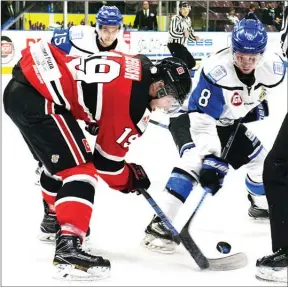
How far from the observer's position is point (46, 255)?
7.76 feet

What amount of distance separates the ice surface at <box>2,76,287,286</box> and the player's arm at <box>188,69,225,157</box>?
1.24 feet

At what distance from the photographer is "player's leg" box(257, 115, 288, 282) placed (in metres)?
2.08

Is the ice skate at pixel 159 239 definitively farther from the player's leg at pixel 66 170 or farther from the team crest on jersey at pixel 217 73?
the team crest on jersey at pixel 217 73

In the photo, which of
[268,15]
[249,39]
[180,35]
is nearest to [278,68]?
[249,39]

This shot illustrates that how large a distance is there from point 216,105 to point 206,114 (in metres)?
0.07

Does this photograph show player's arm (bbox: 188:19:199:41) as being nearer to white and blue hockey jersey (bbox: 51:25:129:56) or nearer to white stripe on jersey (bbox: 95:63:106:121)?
white and blue hockey jersey (bbox: 51:25:129:56)

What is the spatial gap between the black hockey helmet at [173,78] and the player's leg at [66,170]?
0.31m

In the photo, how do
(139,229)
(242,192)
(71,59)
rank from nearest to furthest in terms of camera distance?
(71,59) < (139,229) < (242,192)

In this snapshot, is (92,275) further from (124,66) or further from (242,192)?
(242,192)

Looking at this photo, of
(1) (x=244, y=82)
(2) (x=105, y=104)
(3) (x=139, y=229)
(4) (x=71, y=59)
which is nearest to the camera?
(2) (x=105, y=104)

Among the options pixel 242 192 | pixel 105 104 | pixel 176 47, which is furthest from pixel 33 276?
pixel 176 47

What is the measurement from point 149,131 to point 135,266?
3.01 m

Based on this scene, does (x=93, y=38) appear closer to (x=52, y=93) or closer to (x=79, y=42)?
(x=79, y=42)

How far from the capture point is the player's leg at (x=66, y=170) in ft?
6.82
